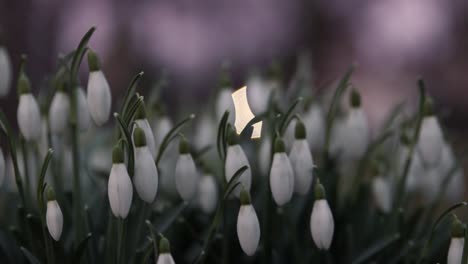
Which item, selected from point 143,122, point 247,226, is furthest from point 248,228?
point 143,122

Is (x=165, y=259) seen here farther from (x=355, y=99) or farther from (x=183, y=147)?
(x=355, y=99)

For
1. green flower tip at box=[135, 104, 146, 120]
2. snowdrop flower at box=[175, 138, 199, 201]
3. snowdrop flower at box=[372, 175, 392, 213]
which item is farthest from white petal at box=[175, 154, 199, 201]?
snowdrop flower at box=[372, 175, 392, 213]

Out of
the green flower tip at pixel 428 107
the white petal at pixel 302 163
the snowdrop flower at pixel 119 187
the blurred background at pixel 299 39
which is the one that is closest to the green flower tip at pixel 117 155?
the snowdrop flower at pixel 119 187

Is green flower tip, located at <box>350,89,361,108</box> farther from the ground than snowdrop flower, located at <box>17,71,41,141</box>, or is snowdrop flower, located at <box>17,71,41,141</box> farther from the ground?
snowdrop flower, located at <box>17,71,41,141</box>

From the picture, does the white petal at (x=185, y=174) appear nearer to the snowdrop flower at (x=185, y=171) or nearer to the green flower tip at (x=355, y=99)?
the snowdrop flower at (x=185, y=171)

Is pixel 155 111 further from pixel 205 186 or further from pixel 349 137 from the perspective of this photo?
pixel 349 137

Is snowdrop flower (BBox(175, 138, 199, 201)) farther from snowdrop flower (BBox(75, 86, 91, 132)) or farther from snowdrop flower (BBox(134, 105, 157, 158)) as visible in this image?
snowdrop flower (BBox(75, 86, 91, 132))

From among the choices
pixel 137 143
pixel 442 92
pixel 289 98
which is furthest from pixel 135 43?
pixel 137 143
